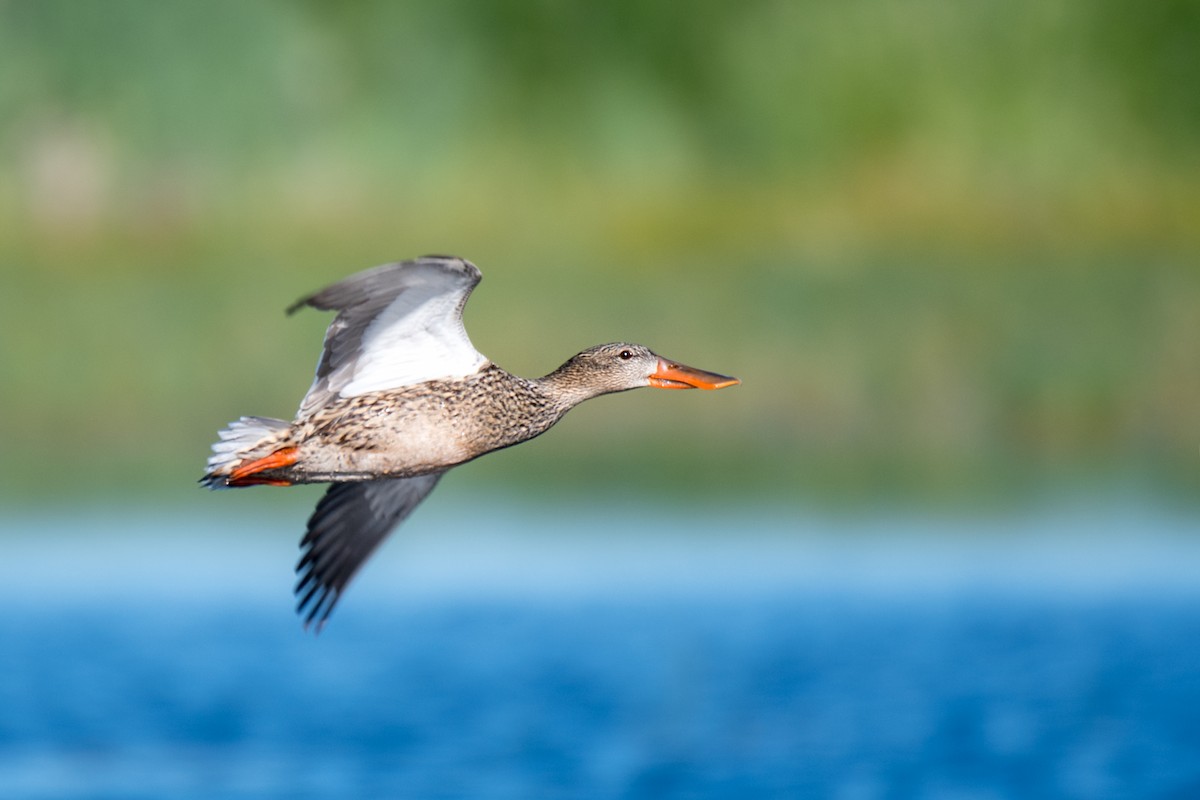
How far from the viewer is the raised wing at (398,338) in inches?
373

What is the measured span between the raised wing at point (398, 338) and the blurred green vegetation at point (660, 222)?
25.1m

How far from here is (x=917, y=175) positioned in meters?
57.7

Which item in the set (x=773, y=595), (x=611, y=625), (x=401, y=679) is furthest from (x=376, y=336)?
(x=773, y=595)

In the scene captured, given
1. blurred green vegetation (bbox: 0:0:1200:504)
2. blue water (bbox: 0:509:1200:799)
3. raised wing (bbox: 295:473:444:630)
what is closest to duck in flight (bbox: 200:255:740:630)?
raised wing (bbox: 295:473:444:630)

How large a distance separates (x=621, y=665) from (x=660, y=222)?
33358mm

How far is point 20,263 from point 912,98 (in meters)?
23.7

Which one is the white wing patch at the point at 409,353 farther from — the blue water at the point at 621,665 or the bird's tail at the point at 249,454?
the blue water at the point at 621,665

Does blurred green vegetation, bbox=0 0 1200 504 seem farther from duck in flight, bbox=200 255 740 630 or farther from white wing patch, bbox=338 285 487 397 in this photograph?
white wing patch, bbox=338 285 487 397

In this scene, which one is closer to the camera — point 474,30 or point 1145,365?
point 1145,365

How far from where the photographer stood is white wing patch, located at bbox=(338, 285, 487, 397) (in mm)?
9719

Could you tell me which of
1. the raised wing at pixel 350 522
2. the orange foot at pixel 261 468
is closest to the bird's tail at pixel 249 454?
the orange foot at pixel 261 468

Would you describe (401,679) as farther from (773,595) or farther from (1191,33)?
(1191,33)

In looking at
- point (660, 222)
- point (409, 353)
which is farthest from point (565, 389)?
point (660, 222)

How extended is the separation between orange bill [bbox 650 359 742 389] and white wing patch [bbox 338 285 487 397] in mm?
852
